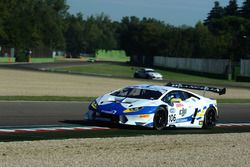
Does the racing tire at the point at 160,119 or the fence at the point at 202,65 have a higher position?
the racing tire at the point at 160,119

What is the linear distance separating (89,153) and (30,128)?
15.8 feet

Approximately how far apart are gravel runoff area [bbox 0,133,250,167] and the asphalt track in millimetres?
4195

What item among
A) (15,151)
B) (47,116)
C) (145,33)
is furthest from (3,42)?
(15,151)

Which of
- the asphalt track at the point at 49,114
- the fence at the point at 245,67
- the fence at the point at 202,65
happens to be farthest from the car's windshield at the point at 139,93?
the fence at the point at 202,65

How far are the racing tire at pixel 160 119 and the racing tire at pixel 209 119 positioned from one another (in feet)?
6.85

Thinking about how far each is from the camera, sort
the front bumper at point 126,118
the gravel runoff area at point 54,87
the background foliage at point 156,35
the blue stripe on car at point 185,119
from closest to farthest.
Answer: the front bumper at point 126,118 < the blue stripe on car at point 185,119 < the gravel runoff area at point 54,87 < the background foliage at point 156,35

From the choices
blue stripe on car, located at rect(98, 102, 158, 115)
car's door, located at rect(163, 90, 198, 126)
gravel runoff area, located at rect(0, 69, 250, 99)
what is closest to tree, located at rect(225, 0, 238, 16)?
gravel runoff area, located at rect(0, 69, 250, 99)

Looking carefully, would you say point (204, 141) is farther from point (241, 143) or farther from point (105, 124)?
point (105, 124)

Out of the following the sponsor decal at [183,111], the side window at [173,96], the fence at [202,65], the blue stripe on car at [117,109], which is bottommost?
the fence at [202,65]

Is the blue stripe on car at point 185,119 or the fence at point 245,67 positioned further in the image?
the fence at point 245,67

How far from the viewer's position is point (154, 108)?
16.6 metres

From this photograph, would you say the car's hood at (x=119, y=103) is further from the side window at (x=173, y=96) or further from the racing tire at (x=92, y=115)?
the side window at (x=173, y=96)

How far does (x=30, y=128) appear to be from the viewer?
15.8 meters

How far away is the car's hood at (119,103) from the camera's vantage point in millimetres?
16222
